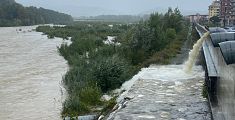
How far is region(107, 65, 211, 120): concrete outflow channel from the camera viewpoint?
898 centimetres

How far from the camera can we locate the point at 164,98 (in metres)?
10.5

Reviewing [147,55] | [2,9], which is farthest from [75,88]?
[2,9]

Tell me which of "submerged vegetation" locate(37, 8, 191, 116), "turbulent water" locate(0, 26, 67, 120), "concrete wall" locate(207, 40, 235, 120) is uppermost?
"concrete wall" locate(207, 40, 235, 120)

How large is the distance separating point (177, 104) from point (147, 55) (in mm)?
10589

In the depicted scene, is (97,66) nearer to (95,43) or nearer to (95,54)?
(95,54)

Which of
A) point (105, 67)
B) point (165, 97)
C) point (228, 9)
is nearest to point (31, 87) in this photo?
point (105, 67)

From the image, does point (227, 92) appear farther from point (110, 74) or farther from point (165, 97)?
point (110, 74)

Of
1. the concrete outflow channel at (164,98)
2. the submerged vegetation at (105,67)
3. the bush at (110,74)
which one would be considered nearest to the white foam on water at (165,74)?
the concrete outflow channel at (164,98)

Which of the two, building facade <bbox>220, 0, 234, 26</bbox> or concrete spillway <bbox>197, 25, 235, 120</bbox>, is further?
building facade <bbox>220, 0, 234, 26</bbox>

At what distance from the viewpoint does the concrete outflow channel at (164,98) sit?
8977 millimetres

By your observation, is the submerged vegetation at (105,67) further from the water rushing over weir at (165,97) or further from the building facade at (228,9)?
the building facade at (228,9)

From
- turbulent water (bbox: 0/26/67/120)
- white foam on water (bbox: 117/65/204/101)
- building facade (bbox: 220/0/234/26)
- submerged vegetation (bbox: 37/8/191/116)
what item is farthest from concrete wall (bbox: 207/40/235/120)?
building facade (bbox: 220/0/234/26)

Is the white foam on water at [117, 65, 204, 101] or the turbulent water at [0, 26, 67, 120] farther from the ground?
the white foam on water at [117, 65, 204, 101]

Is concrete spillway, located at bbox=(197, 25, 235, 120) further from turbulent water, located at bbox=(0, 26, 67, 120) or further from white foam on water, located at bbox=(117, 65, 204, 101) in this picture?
turbulent water, located at bbox=(0, 26, 67, 120)
